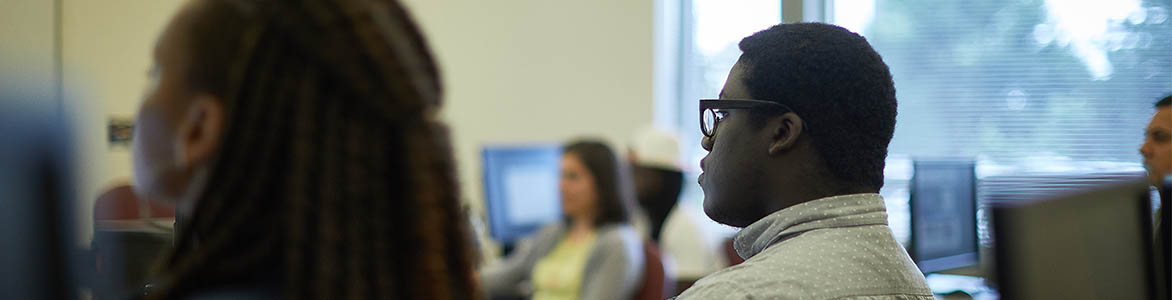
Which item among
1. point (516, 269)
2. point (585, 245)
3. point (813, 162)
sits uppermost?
point (813, 162)

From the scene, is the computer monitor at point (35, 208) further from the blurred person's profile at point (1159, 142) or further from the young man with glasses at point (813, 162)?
the blurred person's profile at point (1159, 142)

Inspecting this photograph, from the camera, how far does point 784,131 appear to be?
1193 mm

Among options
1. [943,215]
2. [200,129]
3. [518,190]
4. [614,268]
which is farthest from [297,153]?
[518,190]

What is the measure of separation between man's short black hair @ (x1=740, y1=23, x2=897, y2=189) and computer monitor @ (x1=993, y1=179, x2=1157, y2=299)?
20 centimetres

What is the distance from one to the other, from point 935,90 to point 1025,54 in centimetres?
40

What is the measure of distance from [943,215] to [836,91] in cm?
225

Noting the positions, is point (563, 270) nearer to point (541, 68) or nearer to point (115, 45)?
point (541, 68)

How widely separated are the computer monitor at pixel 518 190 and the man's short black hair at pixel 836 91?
2691mm

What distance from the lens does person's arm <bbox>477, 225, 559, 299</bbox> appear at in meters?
3.51

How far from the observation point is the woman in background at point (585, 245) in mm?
3064

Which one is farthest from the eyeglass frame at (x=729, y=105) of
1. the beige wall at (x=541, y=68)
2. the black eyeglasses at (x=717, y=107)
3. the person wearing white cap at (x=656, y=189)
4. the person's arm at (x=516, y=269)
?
the beige wall at (x=541, y=68)

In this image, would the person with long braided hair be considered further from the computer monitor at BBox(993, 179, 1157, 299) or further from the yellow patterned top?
the yellow patterned top

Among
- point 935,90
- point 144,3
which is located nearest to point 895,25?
point 935,90

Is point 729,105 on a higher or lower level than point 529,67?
lower
